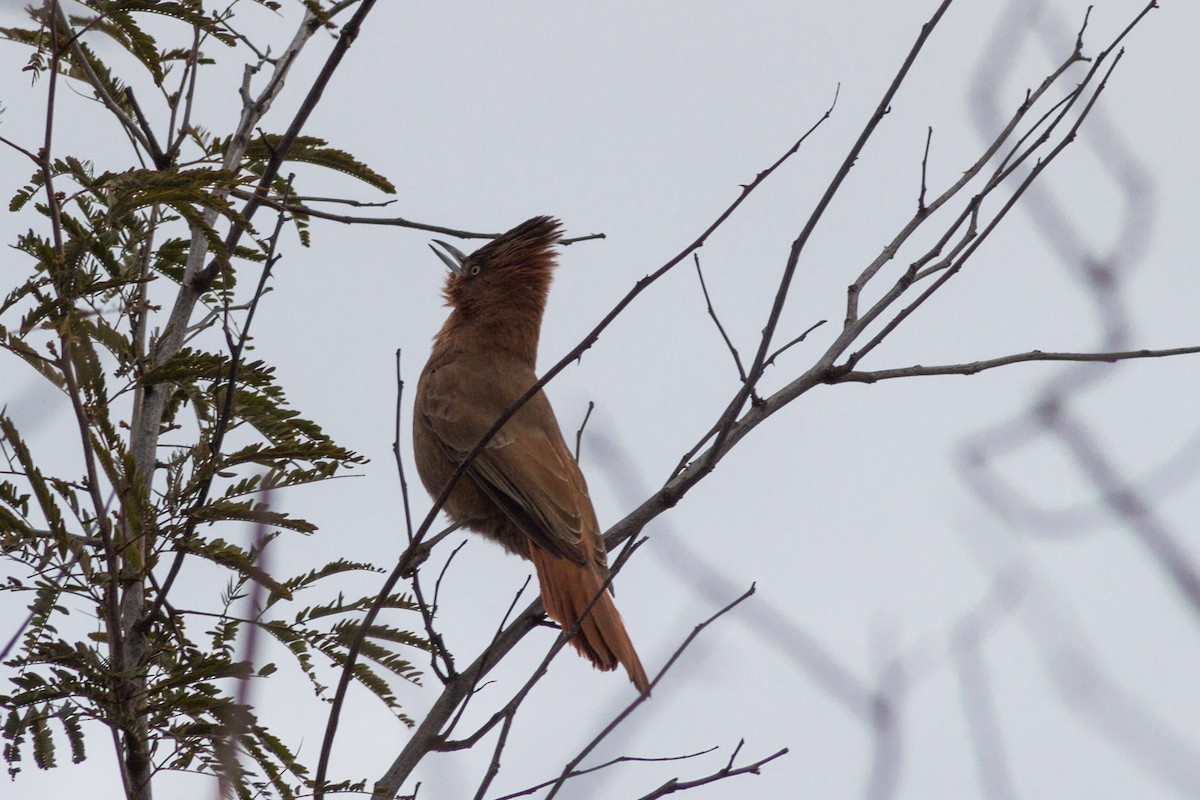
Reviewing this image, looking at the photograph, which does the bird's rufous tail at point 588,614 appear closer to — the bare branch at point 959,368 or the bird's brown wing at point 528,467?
the bird's brown wing at point 528,467

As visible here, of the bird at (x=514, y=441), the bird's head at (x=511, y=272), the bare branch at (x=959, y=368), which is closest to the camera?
the bare branch at (x=959, y=368)

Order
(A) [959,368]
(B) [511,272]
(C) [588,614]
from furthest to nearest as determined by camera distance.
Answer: (B) [511,272] → (C) [588,614] → (A) [959,368]

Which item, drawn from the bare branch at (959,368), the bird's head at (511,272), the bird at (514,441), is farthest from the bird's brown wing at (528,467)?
the bare branch at (959,368)

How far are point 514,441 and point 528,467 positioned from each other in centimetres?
21

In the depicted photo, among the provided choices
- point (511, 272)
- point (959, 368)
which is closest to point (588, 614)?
point (959, 368)

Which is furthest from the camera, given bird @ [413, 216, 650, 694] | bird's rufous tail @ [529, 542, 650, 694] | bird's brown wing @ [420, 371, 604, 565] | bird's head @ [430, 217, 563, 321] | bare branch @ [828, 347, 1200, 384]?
bird's head @ [430, 217, 563, 321]

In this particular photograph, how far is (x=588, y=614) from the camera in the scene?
486 cm

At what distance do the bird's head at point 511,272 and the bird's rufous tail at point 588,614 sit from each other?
92.8 inches

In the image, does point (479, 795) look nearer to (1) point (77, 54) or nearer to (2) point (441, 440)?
(1) point (77, 54)

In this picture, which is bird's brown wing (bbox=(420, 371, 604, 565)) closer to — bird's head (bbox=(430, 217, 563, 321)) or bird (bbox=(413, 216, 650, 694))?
bird (bbox=(413, 216, 650, 694))

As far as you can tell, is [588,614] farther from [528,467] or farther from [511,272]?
[511,272]

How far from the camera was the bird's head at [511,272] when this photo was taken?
25.5ft

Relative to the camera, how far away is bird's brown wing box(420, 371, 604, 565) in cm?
592

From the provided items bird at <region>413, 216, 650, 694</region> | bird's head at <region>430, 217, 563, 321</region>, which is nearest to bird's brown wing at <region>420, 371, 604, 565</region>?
bird at <region>413, 216, 650, 694</region>
